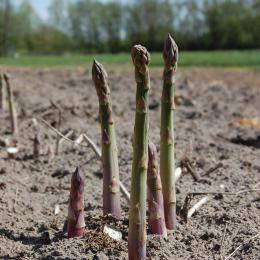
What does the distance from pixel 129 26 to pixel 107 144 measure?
8973cm

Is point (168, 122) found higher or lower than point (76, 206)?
higher

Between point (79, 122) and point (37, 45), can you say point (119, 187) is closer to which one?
point (79, 122)

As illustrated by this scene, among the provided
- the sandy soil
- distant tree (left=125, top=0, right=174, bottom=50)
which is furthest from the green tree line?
the sandy soil

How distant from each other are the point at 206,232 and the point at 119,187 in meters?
0.51

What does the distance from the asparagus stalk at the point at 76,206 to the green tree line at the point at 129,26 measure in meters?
71.7

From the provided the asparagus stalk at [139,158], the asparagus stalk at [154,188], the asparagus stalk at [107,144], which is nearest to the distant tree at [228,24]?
the asparagus stalk at [107,144]

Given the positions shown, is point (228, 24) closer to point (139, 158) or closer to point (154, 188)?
point (154, 188)

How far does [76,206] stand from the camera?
2.36 m

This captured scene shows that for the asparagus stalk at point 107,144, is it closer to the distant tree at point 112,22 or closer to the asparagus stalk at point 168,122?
the asparagus stalk at point 168,122

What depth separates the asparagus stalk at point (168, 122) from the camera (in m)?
2.31

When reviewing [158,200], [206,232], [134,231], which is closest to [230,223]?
[206,232]

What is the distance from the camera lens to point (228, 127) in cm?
611

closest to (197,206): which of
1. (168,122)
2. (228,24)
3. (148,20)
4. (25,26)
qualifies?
(168,122)

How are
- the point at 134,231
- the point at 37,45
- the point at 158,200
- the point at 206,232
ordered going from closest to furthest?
the point at 134,231
the point at 158,200
the point at 206,232
the point at 37,45
